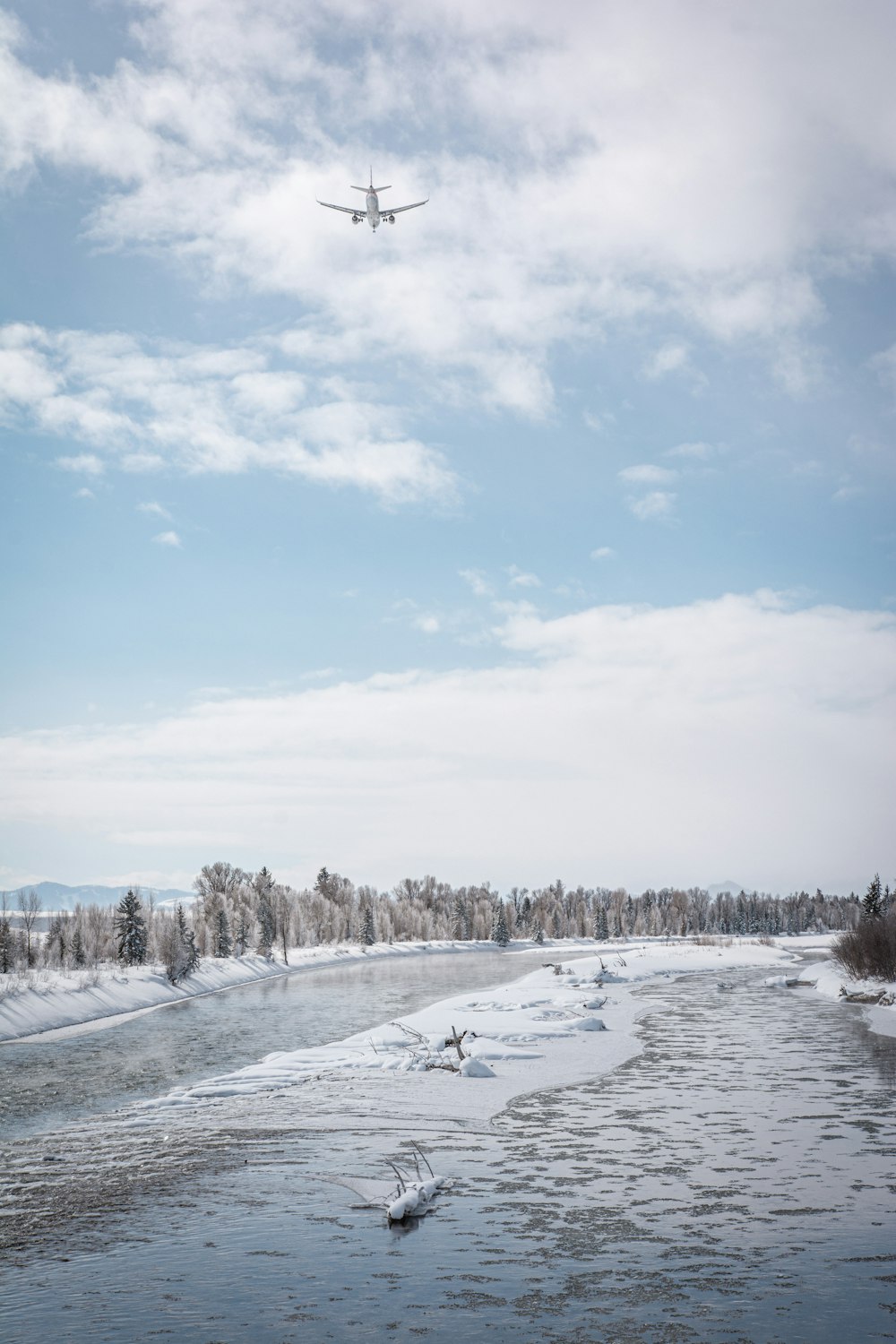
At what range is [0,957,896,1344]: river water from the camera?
1087cm

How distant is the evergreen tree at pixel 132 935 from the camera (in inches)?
3236

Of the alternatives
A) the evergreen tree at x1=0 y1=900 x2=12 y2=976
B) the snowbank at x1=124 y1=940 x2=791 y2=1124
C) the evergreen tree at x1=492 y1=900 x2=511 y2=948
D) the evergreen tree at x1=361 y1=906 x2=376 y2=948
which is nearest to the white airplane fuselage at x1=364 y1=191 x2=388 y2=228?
the snowbank at x1=124 y1=940 x2=791 y2=1124

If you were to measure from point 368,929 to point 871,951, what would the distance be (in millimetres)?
107881

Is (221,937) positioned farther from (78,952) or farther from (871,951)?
(871,951)

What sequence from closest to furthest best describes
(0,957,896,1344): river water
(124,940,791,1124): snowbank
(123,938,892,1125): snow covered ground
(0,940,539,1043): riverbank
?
(0,957,896,1344): river water
(123,938,892,1125): snow covered ground
(124,940,791,1124): snowbank
(0,940,539,1043): riverbank

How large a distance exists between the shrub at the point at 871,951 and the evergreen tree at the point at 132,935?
5493cm

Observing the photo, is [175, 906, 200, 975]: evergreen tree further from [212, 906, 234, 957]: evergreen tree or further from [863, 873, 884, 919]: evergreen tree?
[863, 873, 884, 919]: evergreen tree

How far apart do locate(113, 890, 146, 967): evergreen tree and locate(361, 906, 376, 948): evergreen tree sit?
7018 cm

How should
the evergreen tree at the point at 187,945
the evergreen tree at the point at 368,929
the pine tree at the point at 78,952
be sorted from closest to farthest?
1. the evergreen tree at the point at 187,945
2. the pine tree at the point at 78,952
3. the evergreen tree at the point at 368,929

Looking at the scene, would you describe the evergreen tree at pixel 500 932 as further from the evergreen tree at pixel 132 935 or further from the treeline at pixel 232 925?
the evergreen tree at pixel 132 935

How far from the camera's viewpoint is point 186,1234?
46.0 ft

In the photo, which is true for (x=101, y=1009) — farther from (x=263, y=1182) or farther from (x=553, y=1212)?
(x=553, y=1212)

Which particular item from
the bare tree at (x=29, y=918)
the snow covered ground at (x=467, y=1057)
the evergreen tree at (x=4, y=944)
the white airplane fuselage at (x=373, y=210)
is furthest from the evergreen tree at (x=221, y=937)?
the white airplane fuselage at (x=373, y=210)

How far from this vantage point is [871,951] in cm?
5550
